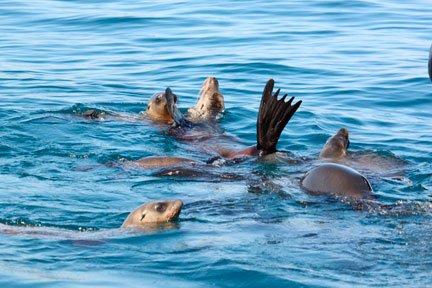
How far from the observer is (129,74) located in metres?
15.3

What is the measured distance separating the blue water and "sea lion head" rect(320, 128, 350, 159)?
0.37 metres

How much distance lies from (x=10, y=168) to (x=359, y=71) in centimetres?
658

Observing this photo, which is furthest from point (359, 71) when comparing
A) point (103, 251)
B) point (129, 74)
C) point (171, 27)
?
point (103, 251)

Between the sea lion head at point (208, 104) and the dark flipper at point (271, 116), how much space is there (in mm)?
1975

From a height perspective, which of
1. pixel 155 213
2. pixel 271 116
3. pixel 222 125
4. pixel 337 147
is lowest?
pixel 222 125

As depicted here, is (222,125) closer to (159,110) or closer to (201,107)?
(201,107)

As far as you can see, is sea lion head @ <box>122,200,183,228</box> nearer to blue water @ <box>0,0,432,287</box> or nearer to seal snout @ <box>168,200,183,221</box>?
seal snout @ <box>168,200,183,221</box>

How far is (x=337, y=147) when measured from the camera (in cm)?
1060

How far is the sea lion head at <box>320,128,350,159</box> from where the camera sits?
10.6 meters

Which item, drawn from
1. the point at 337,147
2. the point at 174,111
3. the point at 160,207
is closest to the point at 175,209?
the point at 160,207

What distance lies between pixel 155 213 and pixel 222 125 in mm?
4213

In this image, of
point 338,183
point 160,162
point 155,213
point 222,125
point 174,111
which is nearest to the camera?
point 155,213

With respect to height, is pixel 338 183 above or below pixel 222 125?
above

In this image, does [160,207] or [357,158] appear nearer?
[160,207]
